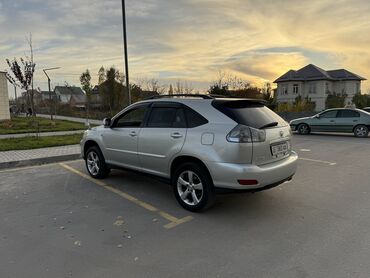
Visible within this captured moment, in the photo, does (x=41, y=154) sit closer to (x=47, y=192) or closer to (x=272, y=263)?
(x=47, y=192)

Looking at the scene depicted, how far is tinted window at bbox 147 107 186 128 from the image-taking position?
16.6 feet

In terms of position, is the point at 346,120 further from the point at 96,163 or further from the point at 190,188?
the point at 190,188

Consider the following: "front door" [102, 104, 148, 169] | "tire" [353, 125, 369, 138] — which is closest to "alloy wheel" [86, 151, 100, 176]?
"front door" [102, 104, 148, 169]

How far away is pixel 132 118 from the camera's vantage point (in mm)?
6035

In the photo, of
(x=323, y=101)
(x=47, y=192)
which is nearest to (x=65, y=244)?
(x=47, y=192)

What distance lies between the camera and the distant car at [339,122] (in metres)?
15.3

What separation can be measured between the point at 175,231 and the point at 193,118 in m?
1.69

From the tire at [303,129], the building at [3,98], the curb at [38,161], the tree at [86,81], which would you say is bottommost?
the curb at [38,161]

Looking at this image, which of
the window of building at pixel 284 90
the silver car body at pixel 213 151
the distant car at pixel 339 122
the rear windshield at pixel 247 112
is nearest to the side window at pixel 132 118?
the silver car body at pixel 213 151

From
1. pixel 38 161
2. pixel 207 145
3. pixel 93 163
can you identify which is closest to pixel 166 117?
pixel 207 145

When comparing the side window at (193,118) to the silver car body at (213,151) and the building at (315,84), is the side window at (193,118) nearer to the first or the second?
the silver car body at (213,151)

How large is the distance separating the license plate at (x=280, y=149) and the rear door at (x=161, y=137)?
1.34m

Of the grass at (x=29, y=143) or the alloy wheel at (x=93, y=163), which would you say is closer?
the alloy wheel at (x=93, y=163)

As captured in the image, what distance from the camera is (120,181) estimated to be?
21.9 ft
